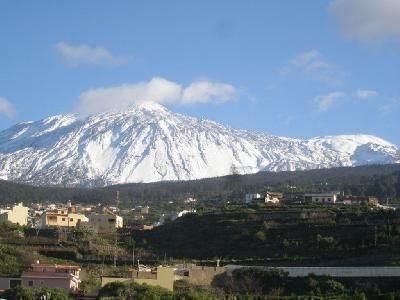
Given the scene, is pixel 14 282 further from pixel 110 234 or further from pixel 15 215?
pixel 15 215

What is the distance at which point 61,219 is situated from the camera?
252ft

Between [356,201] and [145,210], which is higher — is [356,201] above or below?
above

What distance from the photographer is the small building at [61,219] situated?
75.8 m

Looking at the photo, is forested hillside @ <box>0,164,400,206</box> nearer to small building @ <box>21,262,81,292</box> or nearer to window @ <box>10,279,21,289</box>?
small building @ <box>21,262,81,292</box>

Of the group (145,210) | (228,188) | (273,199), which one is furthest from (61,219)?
(228,188)

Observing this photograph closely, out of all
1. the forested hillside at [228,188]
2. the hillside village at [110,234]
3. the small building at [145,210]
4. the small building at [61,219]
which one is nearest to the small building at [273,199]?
the hillside village at [110,234]

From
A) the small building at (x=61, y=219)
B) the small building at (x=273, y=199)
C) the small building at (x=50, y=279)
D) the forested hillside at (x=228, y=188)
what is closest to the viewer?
the small building at (x=50, y=279)

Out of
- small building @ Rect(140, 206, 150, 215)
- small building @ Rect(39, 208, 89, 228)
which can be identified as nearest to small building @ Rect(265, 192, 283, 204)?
small building @ Rect(39, 208, 89, 228)

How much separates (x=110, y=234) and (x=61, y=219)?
26.5 ft

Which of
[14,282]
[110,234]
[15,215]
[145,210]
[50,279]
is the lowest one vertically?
[14,282]

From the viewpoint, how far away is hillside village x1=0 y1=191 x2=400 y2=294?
45500mm

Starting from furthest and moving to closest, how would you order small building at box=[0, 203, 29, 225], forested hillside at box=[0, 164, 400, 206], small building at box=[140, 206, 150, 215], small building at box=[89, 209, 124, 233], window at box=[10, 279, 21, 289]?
forested hillside at box=[0, 164, 400, 206]
small building at box=[140, 206, 150, 215]
small building at box=[0, 203, 29, 225]
small building at box=[89, 209, 124, 233]
window at box=[10, 279, 21, 289]

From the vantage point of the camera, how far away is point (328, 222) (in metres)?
63.9

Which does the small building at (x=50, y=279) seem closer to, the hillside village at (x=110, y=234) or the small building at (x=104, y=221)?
the hillside village at (x=110, y=234)
